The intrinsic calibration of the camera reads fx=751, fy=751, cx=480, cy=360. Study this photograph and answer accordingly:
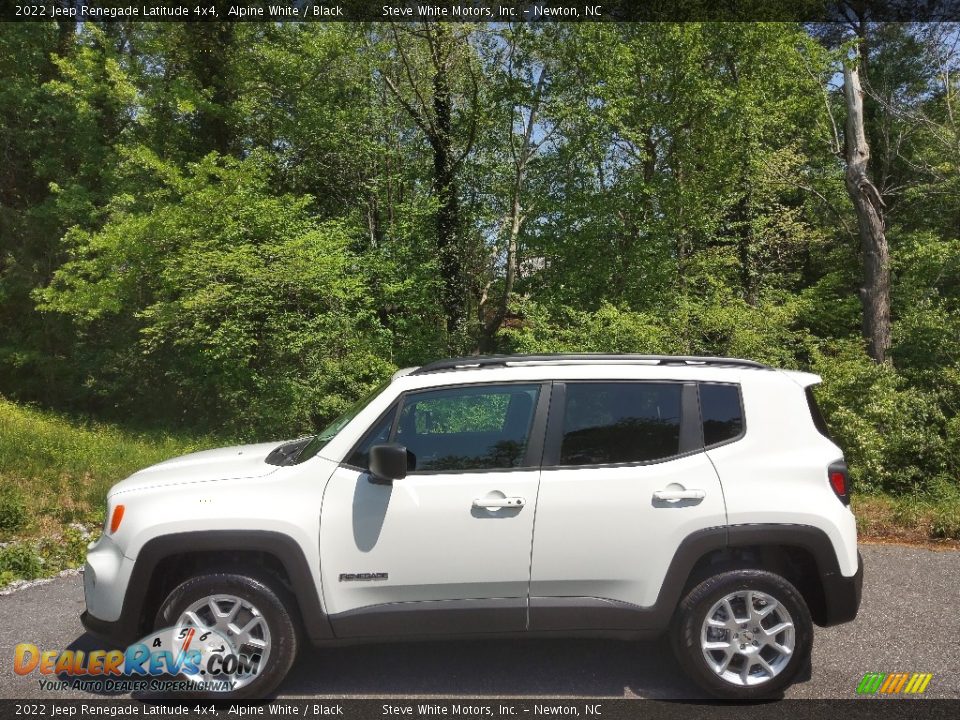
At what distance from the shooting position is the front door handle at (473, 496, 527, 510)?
386 centimetres

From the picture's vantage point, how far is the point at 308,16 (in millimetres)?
17203

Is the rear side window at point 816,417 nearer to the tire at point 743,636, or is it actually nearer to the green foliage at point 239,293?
the tire at point 743,636

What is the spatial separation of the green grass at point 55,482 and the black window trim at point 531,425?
13.7 ft

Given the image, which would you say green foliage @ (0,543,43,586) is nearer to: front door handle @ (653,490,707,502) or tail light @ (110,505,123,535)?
tail light @ (110,505,123,535)

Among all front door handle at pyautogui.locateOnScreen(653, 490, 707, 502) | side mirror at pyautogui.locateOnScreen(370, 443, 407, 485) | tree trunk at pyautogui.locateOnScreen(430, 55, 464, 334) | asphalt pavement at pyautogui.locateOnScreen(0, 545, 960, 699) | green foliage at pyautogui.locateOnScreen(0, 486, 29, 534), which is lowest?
green foliage at pyautogui.locateOnScreen(0, 486, 29, 534)

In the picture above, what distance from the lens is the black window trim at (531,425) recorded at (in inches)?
157

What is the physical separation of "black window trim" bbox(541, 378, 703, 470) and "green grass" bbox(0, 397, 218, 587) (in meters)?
4.90

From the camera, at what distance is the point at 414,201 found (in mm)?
17438

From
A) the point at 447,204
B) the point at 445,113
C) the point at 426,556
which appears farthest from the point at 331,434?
the point at 445,113

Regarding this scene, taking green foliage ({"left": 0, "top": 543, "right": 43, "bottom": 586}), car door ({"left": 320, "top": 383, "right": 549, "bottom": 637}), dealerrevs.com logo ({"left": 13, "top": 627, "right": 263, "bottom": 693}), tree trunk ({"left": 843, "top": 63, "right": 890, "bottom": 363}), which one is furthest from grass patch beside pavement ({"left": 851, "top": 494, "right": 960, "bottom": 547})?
tree trunk ({"left": 843, "top": 63, "right": 890, "bottom": 363})

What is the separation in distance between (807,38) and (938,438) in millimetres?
10265

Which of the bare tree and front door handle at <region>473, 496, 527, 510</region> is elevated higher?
the bare tree

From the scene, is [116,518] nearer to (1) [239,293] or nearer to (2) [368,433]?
(2) [368,433]

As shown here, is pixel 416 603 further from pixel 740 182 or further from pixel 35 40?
pixel 35 40
